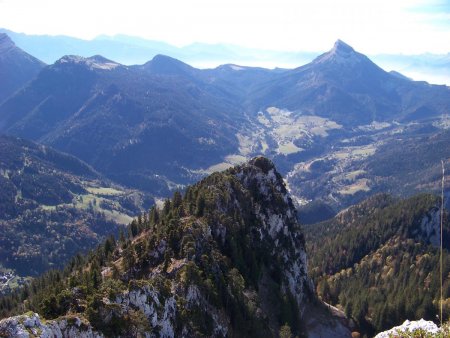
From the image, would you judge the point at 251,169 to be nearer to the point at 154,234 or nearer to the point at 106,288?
the point at 154,234

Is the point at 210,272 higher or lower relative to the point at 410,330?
lower

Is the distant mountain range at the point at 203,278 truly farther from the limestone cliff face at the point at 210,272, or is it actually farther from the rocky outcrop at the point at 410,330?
the rocky outcrop at the point at 410,330

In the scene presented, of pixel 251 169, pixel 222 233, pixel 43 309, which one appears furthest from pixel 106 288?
pixel 251 169

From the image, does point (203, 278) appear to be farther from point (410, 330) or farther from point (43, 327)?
point (43, 327)

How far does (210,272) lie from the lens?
108938 mm

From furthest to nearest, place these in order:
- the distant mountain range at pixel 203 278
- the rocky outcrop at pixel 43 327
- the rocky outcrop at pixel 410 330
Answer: the distant mountain range at pixel 203 278, the rocky outcrop at pixel 43 327, the rocky outcrop at pixel 410 330

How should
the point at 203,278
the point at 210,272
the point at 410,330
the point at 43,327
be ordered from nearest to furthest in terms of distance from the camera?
the point at 43,327 < the point at 410,330 < the point at 203,278 < the point at 210,272

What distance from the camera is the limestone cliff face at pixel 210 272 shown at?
249 ft

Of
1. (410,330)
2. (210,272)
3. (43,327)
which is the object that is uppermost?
(43,327)

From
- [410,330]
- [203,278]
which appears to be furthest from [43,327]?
[410,330]

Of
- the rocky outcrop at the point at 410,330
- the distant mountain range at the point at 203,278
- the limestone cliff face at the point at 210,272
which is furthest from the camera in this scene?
the limestone cliff face at the point at 210,272

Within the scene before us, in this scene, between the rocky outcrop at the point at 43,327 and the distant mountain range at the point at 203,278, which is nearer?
the rocky outcrop at the point at 43,327

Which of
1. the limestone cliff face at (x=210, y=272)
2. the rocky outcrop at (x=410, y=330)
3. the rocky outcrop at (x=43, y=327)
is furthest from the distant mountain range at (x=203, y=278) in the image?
the rocky outcrop at (x=410, y=330)

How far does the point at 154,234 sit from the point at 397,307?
114926 millimetres
